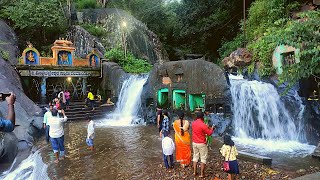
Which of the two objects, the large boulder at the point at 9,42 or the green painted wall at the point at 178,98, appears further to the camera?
the large boulder at the point at 9,42

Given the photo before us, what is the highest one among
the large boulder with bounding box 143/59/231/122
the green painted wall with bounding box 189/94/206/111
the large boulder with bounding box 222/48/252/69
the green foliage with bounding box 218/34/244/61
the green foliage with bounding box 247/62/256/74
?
the green foliage with bounding box 218/34/244/61

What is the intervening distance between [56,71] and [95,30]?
9504 millimetres

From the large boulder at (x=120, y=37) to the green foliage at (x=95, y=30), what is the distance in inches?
14.4

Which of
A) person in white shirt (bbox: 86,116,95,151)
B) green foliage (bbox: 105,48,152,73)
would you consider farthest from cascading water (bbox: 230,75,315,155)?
green foliage (bbox: 105,48,152,73)

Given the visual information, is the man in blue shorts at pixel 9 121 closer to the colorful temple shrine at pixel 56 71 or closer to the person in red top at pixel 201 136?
the person in red top at pixel 201 136

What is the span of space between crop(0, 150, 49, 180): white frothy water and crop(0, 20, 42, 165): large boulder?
3.48ft

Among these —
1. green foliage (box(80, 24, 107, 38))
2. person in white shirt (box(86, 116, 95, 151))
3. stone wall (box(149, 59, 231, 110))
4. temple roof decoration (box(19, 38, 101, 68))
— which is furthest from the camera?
green foliage (box(80, 24, 107, 38))

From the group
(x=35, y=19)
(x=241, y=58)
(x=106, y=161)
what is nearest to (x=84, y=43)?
(x=35, y=19)

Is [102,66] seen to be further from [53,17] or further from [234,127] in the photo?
[234,127]

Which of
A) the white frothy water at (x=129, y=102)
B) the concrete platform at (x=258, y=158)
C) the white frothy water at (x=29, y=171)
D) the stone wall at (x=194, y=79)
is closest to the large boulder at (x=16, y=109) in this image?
the white frothy water at (x=29, y=171)

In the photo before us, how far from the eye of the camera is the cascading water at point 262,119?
12102mm

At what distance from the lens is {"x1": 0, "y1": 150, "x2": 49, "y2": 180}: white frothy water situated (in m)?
8.27

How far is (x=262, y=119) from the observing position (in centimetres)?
1292

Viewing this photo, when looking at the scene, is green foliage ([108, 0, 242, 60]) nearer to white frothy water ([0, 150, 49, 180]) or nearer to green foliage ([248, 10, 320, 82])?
green foliage ([248, 10, 320, 82])
